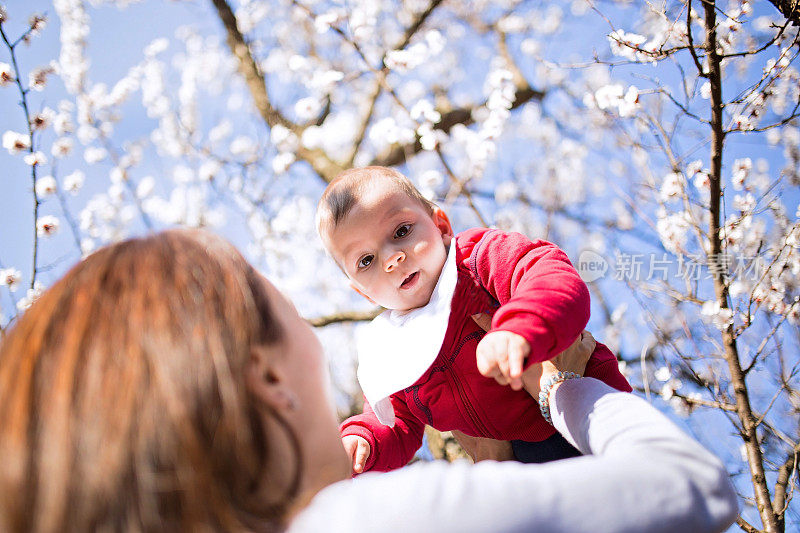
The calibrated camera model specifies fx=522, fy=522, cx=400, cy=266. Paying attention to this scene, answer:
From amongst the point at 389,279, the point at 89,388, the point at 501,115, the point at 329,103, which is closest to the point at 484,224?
the point at 389,279

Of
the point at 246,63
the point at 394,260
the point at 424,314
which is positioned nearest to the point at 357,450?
the point at 424,314

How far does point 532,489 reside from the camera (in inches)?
25.3

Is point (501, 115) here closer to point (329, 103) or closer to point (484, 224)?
point (484, 224)

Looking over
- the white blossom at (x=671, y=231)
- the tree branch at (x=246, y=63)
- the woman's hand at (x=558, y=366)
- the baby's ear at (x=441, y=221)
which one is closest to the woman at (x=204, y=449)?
the woman's hand at (x=558, y=366)

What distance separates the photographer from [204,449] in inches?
25.9

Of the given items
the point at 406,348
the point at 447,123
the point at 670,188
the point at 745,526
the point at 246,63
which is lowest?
the point at 745,526

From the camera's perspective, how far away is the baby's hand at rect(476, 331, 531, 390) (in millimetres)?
991

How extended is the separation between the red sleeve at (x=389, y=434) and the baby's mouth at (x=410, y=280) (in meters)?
0.33

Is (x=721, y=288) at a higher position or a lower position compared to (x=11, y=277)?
lower

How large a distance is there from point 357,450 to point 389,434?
0.50 feet

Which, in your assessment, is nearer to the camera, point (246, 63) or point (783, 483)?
point (783, 483)

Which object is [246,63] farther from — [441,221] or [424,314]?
[424,314]

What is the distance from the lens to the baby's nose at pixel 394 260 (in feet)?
4.90

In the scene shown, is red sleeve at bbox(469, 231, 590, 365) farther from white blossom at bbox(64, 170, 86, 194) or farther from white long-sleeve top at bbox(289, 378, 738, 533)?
white blossom at bbox(64, 170, 86, 194)
